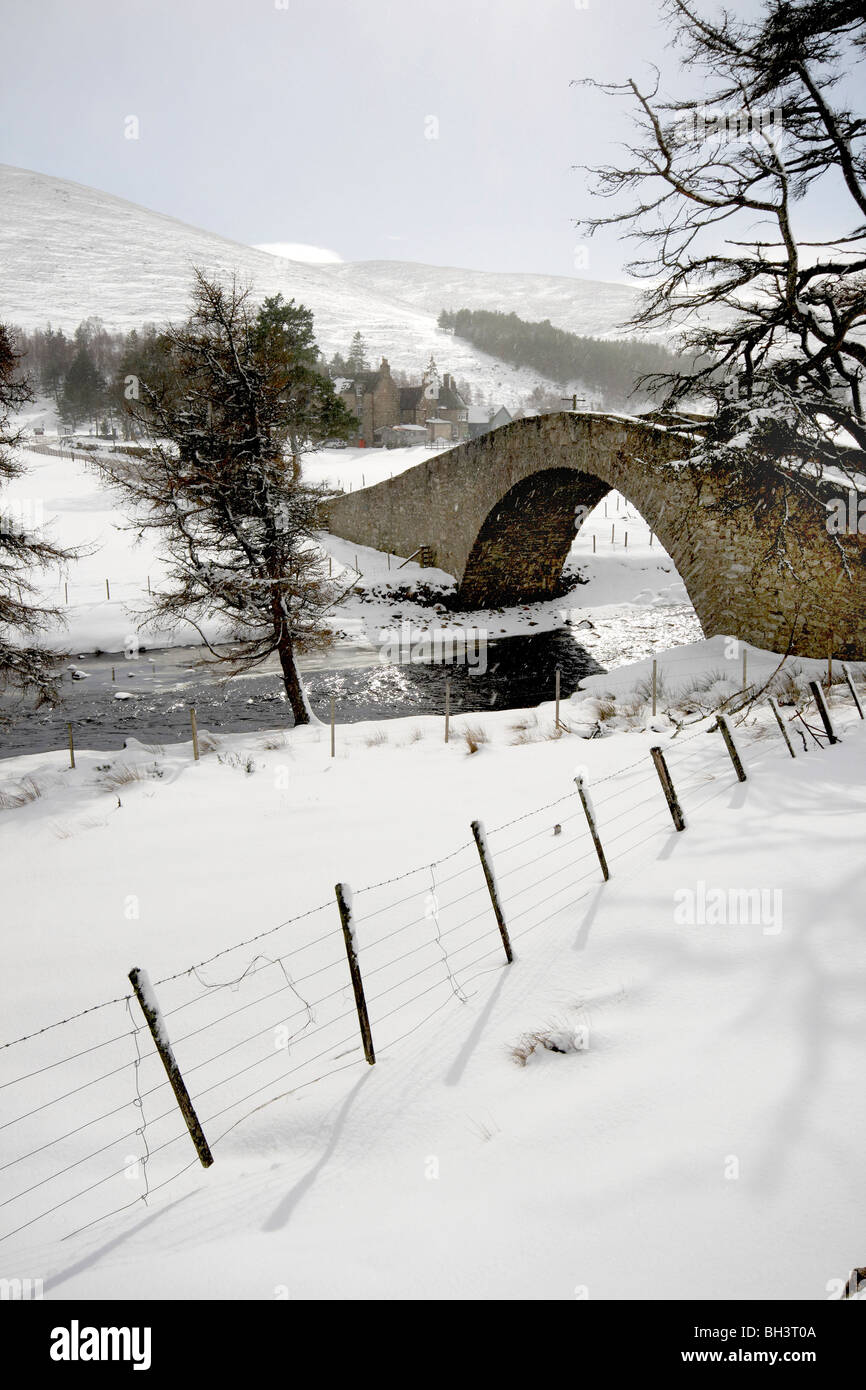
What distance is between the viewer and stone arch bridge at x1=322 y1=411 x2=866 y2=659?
14.6 m

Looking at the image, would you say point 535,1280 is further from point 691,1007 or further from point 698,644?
point 698,644

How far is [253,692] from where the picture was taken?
21.4m

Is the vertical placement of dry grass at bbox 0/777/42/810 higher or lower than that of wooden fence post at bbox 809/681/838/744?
lower

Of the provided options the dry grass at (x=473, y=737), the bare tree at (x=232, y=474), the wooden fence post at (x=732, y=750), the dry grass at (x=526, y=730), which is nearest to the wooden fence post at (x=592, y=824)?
the wooden fence post at (x=732, y=750)

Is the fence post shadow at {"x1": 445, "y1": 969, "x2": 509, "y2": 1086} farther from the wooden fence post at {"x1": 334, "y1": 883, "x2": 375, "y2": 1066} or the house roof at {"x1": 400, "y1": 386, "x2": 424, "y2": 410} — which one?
the house roof at {"x1": 400, "y1": 386, "x2": 424, "y2": 410}

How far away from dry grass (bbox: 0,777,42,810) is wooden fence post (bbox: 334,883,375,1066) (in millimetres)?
8653

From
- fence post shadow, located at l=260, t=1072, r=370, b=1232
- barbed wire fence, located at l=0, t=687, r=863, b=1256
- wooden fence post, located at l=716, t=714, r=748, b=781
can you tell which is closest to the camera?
fence post shadow, located at l=260, t=1072, r=370, b=1232

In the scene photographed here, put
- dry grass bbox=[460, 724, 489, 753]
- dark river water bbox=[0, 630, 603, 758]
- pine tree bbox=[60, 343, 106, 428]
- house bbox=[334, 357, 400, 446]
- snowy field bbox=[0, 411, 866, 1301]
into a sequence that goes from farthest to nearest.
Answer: pine tree bbox=[60, 343, 106, 428] → house bbox=[334, 357, 400, 446] → dark river water bbox=[0, 630, 603, 758] → dry grass bbox=[460, 724, 489, 753] → snowy field bbox=[0, 411, 866, 1301]

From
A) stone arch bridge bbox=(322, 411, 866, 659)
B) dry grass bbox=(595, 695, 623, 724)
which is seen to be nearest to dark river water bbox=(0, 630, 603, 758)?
dry grass bbox=(595, 695, 623, 724)

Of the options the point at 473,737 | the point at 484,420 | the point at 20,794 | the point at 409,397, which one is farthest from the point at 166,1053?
the point at 484,420

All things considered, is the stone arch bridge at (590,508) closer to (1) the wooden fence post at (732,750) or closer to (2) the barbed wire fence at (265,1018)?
(1) the wooden fence post at (732,750)

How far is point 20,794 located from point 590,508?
905 inches

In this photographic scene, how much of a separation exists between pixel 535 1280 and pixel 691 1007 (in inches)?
79.9
